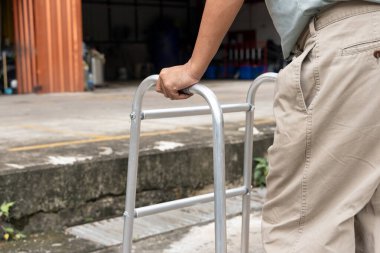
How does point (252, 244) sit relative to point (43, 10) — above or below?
below

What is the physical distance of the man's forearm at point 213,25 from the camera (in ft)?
5.12

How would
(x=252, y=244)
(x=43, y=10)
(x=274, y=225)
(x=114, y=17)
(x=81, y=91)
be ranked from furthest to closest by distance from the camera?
(x=114, y=17)
(x=81, y=91)
(x=43, y=10)
(x=252, y=244)
(x=274, y=225)

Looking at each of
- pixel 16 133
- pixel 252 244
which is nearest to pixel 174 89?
pixel 252 244

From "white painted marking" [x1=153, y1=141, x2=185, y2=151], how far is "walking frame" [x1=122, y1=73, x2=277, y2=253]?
1899 millimetres

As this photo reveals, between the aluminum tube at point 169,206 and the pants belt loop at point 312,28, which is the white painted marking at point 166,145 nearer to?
the aluminum tube at point 169,206

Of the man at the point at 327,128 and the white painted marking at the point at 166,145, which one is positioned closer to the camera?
the man at the point at 327,128

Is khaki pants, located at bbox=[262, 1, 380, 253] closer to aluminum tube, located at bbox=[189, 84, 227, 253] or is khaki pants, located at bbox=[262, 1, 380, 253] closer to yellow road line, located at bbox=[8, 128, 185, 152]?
aluminum tube, located at bbox=[189, 84, 227, 253]

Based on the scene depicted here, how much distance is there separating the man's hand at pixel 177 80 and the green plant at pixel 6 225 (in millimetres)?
2077

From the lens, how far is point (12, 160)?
395cm

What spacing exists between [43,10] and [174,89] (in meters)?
10.4

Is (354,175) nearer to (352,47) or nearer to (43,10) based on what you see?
(352,47)

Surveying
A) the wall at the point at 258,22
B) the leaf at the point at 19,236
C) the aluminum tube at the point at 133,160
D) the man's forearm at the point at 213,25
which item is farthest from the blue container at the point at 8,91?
the man's forearm at the point at 213,25

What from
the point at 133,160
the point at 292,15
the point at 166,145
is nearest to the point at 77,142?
the point at 166,145

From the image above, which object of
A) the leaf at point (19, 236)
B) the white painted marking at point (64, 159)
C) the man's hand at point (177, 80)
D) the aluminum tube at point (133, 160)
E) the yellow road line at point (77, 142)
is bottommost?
the leaf at point (19, 236)
